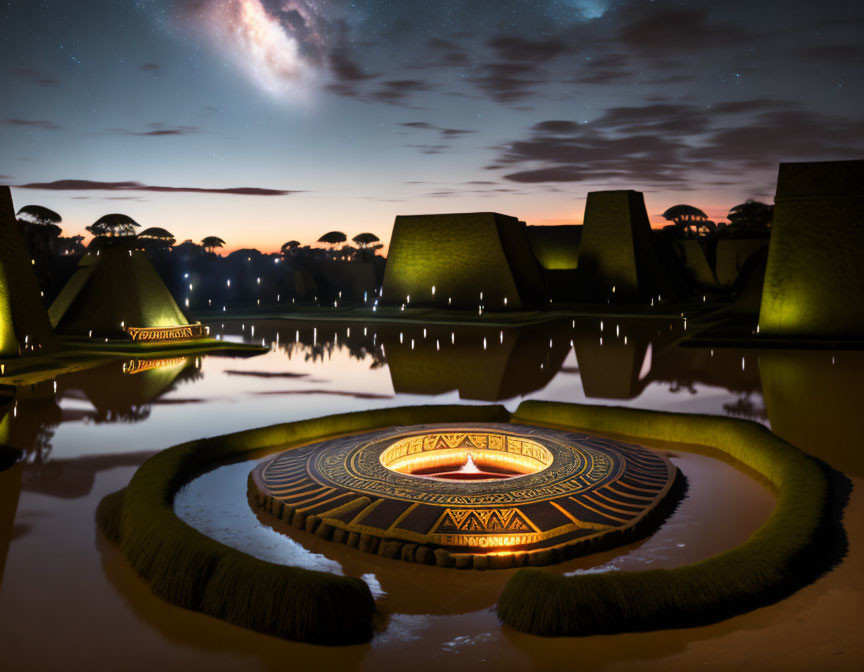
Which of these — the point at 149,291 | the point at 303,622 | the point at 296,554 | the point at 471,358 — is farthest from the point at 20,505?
the point at 149,291

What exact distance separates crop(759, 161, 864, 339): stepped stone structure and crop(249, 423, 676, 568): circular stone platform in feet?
48.7

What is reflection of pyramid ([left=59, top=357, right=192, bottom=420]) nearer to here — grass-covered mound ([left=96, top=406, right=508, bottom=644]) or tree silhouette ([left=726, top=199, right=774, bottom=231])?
grass-covered mound ([left=96, top=406, right=508, bottom=644])

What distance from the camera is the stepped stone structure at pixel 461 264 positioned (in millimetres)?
33375

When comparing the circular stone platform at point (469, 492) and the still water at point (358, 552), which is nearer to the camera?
the still water at point (358, 552)

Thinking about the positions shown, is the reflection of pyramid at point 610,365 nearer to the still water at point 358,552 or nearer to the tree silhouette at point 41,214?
the still water at point 358,552

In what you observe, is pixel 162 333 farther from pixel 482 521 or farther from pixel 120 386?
pixel 482 521

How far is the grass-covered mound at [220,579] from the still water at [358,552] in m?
0.11

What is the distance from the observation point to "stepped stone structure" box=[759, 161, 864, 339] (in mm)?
19984

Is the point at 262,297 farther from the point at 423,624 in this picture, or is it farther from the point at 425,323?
the point at 423,624

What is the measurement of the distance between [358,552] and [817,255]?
62.4ft

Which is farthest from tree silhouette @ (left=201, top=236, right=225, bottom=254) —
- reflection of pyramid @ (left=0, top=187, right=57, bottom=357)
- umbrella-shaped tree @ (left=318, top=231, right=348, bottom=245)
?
reflection of pyramid @ (left=0, top=187, right=57, bottom=357)

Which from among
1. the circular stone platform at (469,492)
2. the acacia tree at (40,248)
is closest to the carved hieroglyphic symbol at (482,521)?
the circular stone platform at (469,492)

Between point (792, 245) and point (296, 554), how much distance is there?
63.1ft

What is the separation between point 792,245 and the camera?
20.6 m
